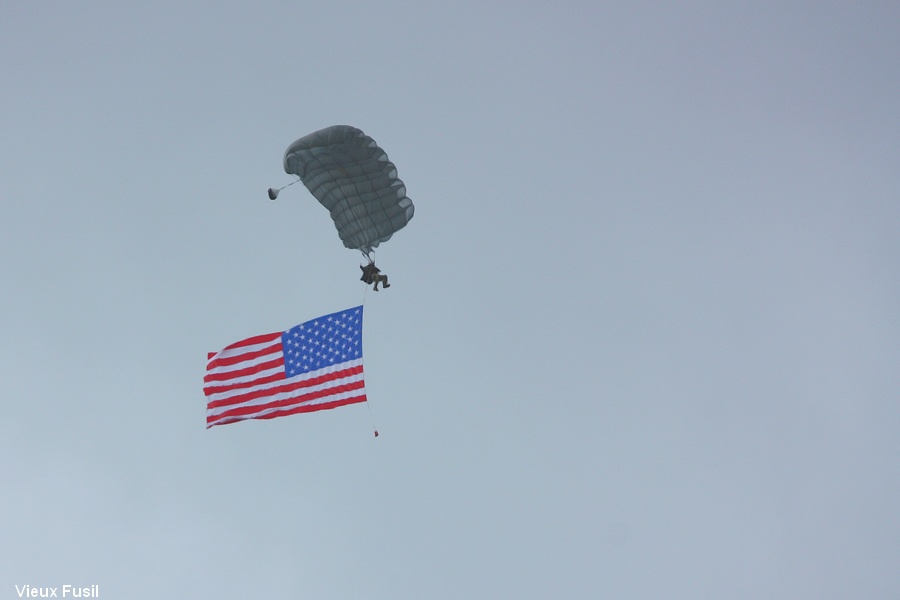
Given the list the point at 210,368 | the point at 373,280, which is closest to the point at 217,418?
the point at 210,368

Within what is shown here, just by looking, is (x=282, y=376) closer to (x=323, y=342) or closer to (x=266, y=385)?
(x=266, y=385)

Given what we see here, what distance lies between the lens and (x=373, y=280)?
29.9 metres

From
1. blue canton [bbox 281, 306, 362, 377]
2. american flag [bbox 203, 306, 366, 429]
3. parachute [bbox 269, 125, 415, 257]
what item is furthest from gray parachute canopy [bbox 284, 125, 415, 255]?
american flag [bbox 203, 306, 366, 429]

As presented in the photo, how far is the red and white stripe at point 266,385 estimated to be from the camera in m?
28.2

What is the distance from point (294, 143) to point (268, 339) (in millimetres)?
5418

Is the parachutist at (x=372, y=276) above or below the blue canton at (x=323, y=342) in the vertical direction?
above

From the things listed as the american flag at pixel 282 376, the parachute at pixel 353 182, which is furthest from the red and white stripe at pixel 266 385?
the parachute at pixel 353 182

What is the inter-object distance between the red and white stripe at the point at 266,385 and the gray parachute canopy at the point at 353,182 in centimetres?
429

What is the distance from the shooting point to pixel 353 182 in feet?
99.2

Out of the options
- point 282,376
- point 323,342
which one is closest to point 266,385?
point 282,376

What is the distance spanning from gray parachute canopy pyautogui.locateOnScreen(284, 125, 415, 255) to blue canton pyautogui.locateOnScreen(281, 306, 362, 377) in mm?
2768

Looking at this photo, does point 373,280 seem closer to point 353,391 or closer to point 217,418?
point 353,391

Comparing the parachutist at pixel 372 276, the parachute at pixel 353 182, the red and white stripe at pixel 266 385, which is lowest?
the red and white stripe at pixel 266 385

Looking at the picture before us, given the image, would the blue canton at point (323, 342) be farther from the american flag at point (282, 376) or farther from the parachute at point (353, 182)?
the parachute at point (353, 182)
